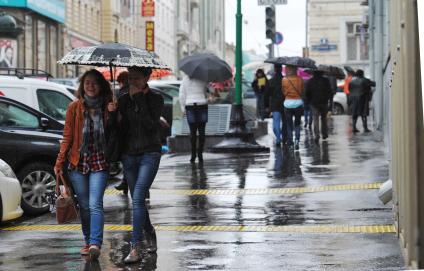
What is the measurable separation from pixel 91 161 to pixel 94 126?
11.8 inches

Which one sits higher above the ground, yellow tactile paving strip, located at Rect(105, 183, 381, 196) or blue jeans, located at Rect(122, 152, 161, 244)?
blue jeans, located at Rect(122, 152, 161, 244)

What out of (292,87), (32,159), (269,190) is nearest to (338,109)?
(292,87)

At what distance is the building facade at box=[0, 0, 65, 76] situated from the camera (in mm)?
41188

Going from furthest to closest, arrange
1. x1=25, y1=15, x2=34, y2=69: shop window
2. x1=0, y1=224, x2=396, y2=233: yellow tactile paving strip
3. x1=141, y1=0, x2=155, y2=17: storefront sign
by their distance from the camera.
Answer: x1=141, y1=0, x2=155, y2=17: storefront sign → x1=25, y1=15, x2=34, y2=69: shop window → x1=0, y1=224, x2=396, y2=233: yellow tactile paving strip

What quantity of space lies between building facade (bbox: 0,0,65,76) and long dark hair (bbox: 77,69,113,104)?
3155 centimetres

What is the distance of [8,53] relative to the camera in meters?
40.5

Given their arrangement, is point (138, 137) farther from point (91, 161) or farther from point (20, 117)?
point (20, 117)

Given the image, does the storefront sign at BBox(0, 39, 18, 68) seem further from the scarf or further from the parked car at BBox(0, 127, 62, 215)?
the scarf

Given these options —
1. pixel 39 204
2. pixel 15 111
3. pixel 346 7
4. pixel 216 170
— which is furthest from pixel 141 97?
pixel 346 7

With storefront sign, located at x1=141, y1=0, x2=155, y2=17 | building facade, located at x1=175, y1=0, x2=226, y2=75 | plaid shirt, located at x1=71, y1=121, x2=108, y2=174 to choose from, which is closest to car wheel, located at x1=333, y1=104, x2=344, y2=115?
storefront sign, located at x1=141, y1=0, x2=155, y2=17

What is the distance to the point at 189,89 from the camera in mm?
16969

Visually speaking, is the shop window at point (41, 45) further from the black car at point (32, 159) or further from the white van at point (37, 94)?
the black car at point (32, 159)

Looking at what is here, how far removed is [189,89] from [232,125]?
2.82 meters

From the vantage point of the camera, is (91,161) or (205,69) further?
(205,69)
